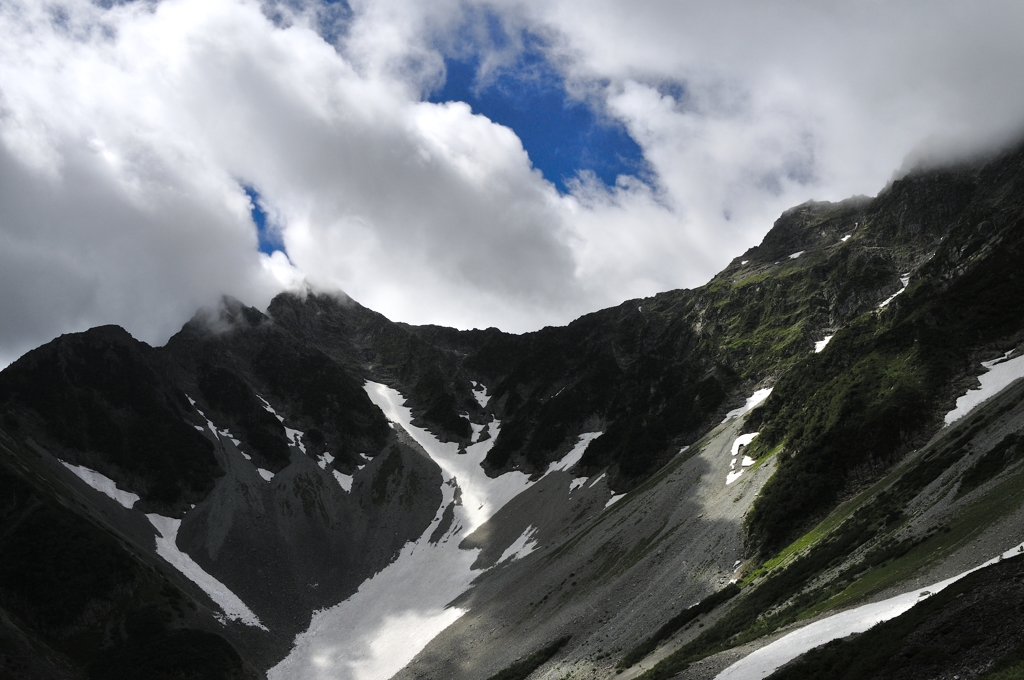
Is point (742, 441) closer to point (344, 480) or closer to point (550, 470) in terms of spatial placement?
point (550, 470)

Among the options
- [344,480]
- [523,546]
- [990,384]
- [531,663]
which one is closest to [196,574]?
[344,480]

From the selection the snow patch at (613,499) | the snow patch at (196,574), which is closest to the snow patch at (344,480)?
the snow patch at (196,574)

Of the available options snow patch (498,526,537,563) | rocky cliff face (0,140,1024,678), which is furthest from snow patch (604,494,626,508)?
snow patch (498,526,537,563)

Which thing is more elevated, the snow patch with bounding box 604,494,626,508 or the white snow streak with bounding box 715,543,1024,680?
the snow patch with bounding box 604,494,626,508

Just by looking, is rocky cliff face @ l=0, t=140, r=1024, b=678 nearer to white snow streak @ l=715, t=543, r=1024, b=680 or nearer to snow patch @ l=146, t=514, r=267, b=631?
snow patch @ l=146, t=514, r=267, b=631

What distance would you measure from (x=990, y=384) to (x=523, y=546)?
7141 cm

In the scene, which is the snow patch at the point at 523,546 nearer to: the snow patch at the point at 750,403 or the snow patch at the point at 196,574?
the snow patch at the point at 196,574

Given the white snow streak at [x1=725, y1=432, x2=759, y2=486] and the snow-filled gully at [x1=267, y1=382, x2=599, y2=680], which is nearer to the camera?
the white snow streak at [x1=725, y1=432, x2=759, y2=486]

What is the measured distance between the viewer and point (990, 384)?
218ft

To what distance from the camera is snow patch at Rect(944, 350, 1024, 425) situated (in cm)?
6419

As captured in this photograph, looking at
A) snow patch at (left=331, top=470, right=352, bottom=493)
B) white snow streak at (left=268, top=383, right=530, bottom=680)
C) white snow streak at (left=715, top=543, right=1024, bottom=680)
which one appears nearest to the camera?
white snow streak at (left=715, top=543, right=1024, bottom=680)

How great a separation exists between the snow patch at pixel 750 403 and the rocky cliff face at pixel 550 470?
1143 millimetres

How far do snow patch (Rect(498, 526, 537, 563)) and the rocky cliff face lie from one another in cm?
62

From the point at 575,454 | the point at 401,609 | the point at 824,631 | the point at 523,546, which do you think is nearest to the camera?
the point at 824,631
